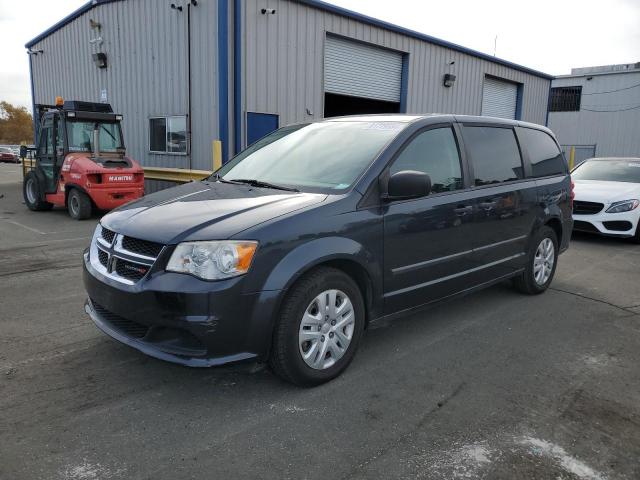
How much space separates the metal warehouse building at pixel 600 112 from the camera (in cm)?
3002

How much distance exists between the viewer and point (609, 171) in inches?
382

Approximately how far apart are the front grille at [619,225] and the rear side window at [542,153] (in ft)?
11.8

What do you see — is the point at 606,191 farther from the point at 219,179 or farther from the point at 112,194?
the point at 112,194

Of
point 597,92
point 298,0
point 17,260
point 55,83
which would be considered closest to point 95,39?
point 55,83

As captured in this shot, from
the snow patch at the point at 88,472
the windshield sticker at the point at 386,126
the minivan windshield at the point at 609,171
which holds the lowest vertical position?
the snow patch at the point at 88,472

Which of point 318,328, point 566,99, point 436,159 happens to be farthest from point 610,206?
point 566,99

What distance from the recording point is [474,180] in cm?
429

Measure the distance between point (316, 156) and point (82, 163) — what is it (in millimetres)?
8020

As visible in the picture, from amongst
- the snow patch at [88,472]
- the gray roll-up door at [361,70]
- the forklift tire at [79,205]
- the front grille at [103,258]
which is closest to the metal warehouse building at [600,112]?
the gray roll-up door at [361,70]

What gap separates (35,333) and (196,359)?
1.97 m

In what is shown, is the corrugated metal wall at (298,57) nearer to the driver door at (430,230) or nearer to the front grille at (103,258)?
the driver door at (430,230)

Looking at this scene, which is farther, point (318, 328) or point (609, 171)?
point (609, 171)

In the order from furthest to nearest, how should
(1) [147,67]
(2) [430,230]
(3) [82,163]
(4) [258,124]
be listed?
(1) [147,67], (4) [258,124], (3) [82,163], (2) [430,230]

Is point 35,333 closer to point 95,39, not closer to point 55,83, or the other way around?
point 95,39
